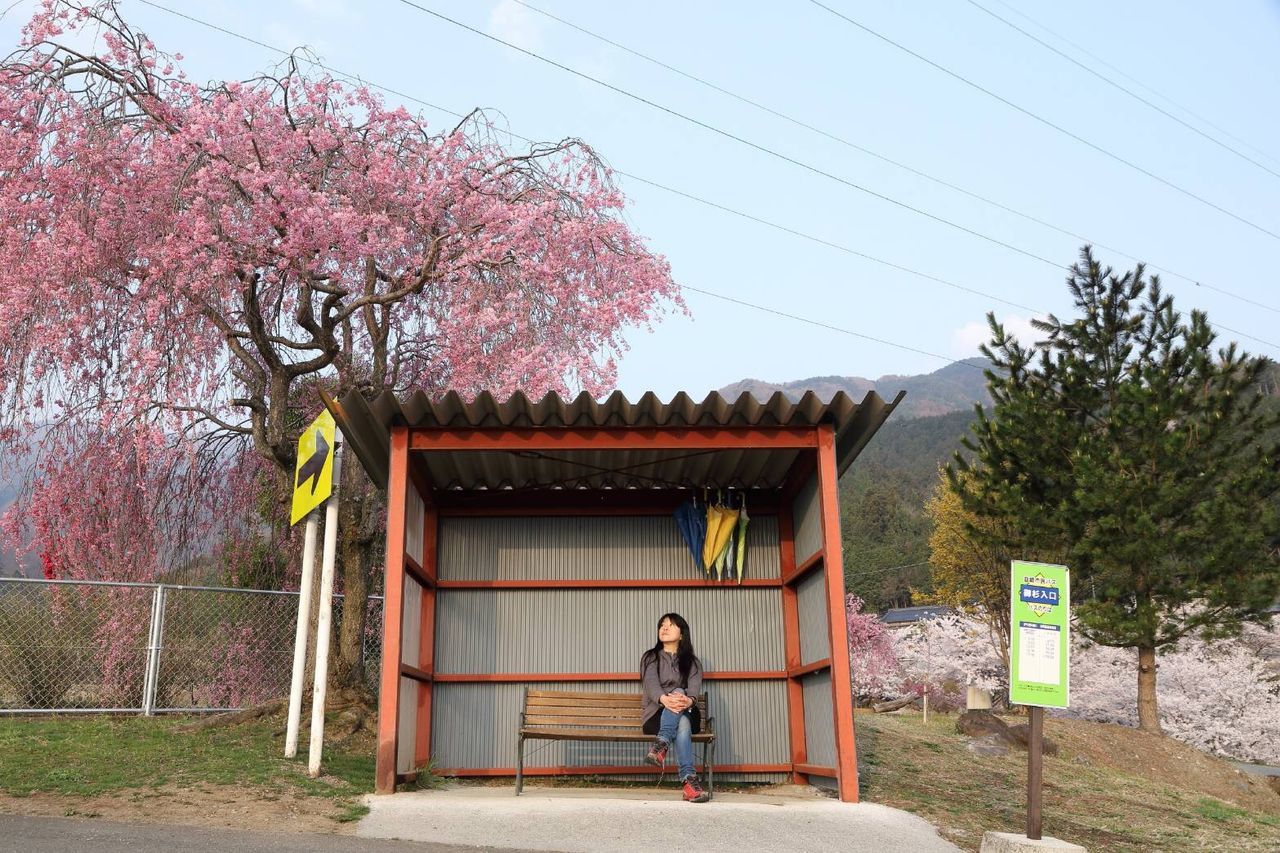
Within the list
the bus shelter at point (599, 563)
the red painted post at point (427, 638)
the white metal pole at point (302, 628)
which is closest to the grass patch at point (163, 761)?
the white metal pole at point (302, 628)

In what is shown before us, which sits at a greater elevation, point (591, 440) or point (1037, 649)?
point (591, 440)

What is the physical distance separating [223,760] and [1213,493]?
1688 centimetres

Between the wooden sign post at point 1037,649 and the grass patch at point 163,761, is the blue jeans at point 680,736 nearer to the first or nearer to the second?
the grass patch at point 163,761

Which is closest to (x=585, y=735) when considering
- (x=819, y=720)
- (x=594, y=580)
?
(x=594, y=580)

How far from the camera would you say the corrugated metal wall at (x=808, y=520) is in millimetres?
8180

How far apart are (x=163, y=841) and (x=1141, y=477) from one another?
16972 mm

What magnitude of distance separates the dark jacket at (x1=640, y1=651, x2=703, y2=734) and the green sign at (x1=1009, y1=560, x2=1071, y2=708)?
2716mm

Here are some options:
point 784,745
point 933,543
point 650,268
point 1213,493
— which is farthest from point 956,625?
point 784,745

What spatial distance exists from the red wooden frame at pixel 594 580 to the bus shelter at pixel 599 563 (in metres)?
0.02

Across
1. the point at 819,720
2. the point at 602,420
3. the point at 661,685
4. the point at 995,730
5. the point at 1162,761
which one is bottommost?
the point at 1162,761

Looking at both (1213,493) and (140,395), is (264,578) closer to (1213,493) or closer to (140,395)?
(140,395)

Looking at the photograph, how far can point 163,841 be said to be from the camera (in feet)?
18.3

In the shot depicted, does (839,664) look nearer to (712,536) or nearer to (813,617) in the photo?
(813,617)

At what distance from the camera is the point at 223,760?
26.7 ft
